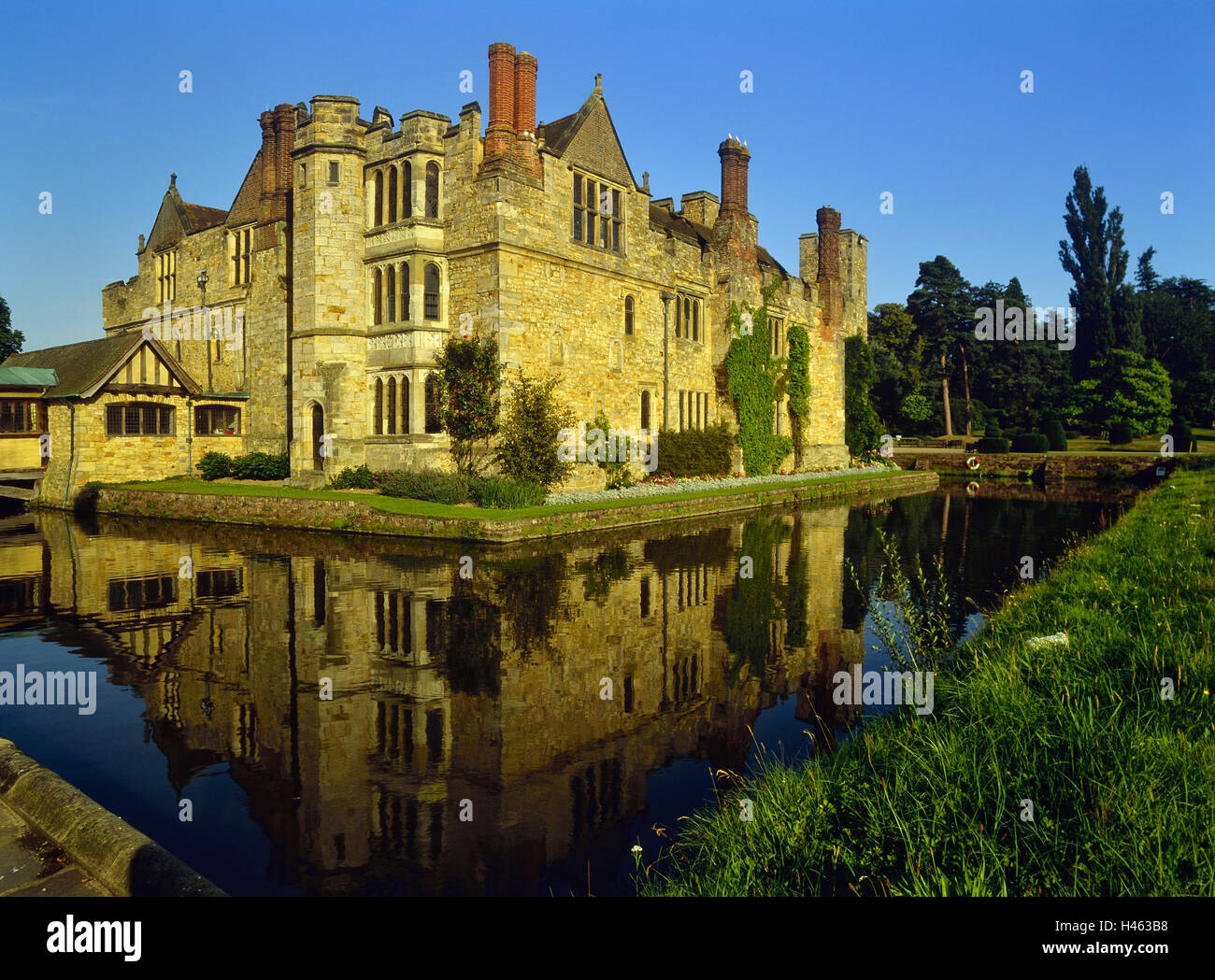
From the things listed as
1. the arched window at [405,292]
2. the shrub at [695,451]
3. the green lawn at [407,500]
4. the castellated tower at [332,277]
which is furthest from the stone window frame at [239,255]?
the shrub at [695,451]

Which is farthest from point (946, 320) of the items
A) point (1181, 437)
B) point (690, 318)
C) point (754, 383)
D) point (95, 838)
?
point (95, 838)

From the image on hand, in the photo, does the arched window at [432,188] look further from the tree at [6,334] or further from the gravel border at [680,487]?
the tree at [6,334]

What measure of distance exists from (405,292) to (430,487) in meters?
7.66

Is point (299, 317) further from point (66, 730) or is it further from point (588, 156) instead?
point (66, 730)

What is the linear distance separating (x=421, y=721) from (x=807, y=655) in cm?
499

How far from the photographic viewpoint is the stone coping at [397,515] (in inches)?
771

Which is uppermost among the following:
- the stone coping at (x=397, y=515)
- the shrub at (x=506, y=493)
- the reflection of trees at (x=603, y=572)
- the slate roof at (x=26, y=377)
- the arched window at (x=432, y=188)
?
the arched window at (x=432, y=188)

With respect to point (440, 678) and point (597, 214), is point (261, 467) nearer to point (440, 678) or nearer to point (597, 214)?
point (597, 214)

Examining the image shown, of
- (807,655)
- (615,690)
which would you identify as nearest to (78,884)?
(615,690)

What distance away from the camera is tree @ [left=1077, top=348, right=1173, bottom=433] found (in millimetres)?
55719

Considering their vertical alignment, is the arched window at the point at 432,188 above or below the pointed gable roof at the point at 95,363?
above

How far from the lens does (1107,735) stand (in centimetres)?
494

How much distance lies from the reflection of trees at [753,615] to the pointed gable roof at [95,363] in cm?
2480

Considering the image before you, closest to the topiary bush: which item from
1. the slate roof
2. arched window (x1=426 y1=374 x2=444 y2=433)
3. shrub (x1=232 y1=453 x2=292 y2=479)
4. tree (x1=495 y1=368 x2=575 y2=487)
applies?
tree (x1=495 y1=368 x2=575 y2=487)
